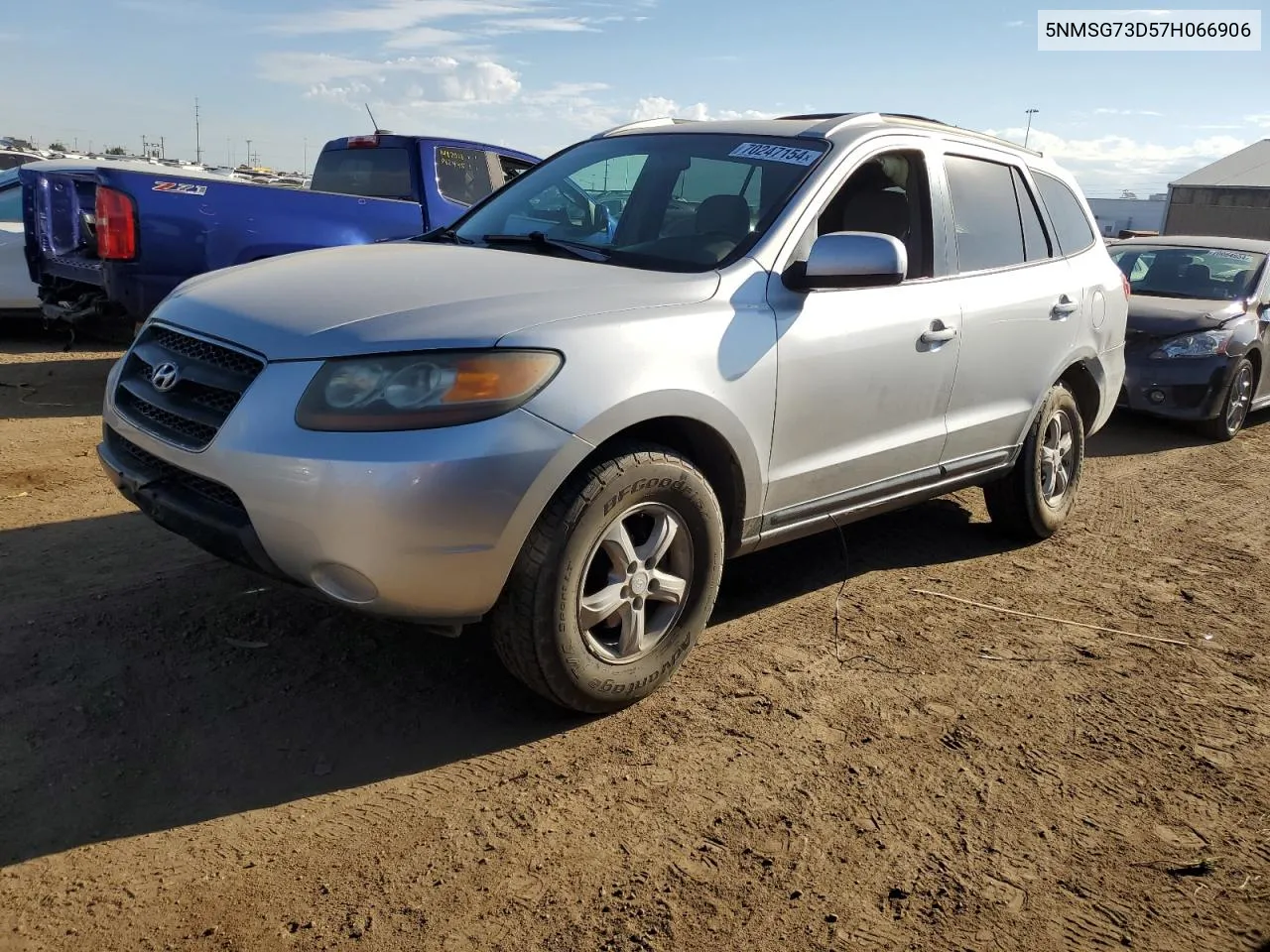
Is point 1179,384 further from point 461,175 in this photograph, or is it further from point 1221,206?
point 1221,206

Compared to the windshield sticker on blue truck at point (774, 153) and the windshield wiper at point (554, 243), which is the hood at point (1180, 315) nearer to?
the windshield sticker on blue truck at point (774, 153)

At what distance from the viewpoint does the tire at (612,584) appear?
2.95 metres

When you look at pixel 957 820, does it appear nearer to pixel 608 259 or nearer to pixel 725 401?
pixel 725 401

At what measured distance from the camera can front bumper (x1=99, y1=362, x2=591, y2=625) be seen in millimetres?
2693

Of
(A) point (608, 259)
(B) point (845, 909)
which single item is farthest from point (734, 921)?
(A) point (608, 259)

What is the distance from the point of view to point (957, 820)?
291 centimetres

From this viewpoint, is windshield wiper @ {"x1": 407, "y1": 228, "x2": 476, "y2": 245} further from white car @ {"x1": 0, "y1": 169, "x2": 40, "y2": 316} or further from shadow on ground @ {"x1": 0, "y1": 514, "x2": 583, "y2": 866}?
white car @ {"x1": 0, "y1": 169, "x2": 40, "y2": 316}

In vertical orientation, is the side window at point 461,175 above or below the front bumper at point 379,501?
above

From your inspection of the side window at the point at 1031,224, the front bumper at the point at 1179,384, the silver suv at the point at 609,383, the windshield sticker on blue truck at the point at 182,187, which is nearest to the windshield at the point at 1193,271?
the front bumper at the point at 1179,384

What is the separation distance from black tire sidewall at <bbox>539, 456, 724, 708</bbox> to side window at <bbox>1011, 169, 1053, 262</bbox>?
2.50 meters

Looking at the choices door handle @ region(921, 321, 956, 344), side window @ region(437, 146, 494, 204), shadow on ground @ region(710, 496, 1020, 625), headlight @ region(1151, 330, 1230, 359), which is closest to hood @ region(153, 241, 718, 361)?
door handle @ region(921, 321, 956, 344)

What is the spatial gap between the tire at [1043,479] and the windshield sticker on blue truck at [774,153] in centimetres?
189

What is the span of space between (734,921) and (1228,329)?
792 cm

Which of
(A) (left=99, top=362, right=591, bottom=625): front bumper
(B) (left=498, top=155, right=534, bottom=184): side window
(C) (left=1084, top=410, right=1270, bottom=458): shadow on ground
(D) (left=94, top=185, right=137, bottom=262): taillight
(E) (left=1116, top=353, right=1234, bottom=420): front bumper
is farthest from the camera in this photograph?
(B) (left=498, top=155, right=534, bottom=184): side window
